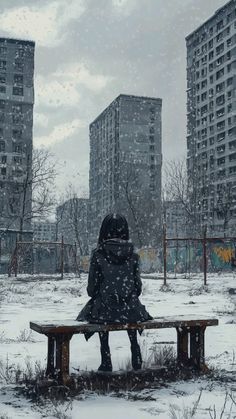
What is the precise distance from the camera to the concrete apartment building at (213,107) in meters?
86.0

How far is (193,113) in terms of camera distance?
99.8 meters

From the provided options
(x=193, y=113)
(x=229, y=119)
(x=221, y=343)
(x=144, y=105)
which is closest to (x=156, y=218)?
(x=229, y=119)

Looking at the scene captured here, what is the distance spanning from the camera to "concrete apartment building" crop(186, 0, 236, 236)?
86000 mm

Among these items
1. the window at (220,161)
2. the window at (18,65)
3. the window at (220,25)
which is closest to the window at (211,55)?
the window at (220,25)

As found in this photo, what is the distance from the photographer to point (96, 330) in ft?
15.6

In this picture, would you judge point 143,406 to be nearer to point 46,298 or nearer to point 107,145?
point 46,298

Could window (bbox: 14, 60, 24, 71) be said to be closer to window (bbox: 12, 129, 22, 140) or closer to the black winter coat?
window (bbox: 12, 129, 22, 140)

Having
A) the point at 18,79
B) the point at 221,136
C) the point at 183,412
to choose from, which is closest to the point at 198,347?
the point at 183,412

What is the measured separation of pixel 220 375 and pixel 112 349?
6.07 ft

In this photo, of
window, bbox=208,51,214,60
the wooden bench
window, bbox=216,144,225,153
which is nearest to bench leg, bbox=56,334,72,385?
the wooden bench

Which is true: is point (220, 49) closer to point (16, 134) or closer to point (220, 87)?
point (220, 87)

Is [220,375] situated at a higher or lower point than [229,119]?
lower

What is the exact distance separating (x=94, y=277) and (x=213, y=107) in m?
91.1

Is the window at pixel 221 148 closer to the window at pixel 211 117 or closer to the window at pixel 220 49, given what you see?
the window at pixel 211 117
